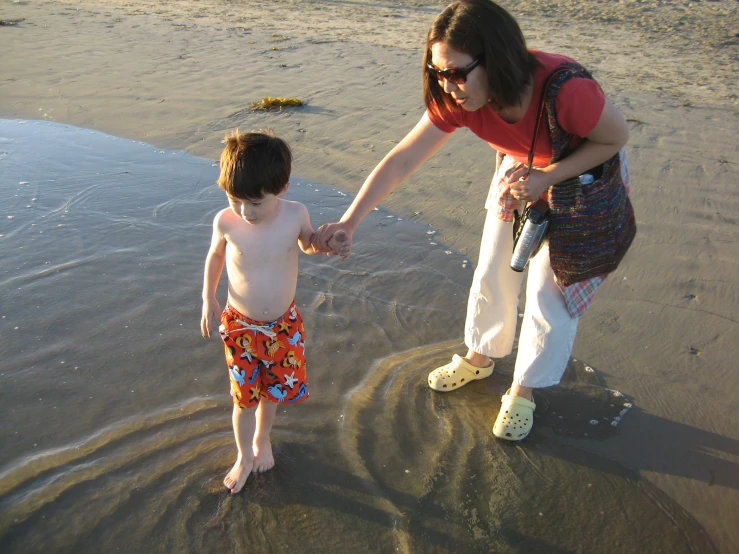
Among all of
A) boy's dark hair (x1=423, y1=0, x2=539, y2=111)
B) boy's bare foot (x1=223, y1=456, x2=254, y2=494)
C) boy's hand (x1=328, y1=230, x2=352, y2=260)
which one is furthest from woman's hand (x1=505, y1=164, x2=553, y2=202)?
boy's bare foot (x1=223, y1=456, x2=254, y2=494)

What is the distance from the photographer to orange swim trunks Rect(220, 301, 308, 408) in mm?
2502

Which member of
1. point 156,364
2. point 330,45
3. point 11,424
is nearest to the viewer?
point 11,424

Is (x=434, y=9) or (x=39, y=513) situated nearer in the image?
(x=39, y=513)

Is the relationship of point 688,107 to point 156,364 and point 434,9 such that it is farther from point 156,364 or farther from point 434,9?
point 434,9

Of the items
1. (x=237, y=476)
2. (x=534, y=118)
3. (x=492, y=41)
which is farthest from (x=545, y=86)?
(x=237, y=476)

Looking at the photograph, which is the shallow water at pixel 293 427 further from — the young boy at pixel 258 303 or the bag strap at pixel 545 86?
the bag strap at pixel 545 86

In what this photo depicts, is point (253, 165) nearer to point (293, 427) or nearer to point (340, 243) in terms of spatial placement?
point (340, 243)

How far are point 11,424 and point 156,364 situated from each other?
2.33 ft

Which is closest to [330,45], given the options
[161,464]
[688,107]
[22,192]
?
[688,107]

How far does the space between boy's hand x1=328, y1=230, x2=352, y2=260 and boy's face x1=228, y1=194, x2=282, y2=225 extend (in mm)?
275

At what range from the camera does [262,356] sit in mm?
2514

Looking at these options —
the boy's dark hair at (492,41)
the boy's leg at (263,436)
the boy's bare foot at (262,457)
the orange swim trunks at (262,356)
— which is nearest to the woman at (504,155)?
the boy's dark hair at (492,41)

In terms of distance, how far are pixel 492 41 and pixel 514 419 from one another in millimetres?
1659

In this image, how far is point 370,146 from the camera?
6301 millimetres
